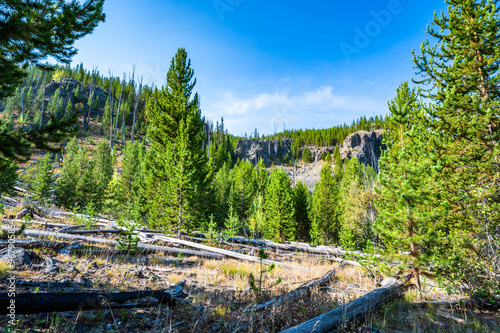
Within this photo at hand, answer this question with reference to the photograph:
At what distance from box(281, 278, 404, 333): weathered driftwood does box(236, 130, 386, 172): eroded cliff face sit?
87848 millimetres

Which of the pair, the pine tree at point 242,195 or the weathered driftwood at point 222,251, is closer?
the weathered driftwood at point 222,251

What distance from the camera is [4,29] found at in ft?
10.9

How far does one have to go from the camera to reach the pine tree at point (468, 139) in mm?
5402

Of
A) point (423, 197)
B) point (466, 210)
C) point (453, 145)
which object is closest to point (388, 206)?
point (423, 197)

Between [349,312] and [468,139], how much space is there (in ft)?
25.9

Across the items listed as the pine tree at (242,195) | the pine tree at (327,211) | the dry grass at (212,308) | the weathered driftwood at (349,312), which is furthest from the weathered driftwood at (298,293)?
the pine tree at (242,195)

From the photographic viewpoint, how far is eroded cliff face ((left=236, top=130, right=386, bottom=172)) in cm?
8925

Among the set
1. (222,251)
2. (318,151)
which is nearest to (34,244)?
(222,251)

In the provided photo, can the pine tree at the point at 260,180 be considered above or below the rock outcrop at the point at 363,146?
below

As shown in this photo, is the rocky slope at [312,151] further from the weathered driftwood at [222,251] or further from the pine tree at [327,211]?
the weathered driftwood at [222,251]

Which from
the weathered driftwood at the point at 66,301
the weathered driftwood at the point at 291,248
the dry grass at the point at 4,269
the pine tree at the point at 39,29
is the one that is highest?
the pine tree at the point at 39,29

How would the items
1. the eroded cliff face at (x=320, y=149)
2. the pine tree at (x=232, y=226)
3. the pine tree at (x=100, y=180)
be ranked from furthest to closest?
the eroded cliff face at (x=320, y=149)
the pine tree at (x=100, y=180)
the pine tree at (x=232, y=226)

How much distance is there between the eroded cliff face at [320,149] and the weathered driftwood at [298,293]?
87285 mm

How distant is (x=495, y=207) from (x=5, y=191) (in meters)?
28.2
